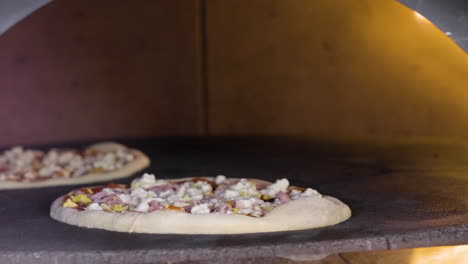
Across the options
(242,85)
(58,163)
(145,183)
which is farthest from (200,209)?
(242,85)

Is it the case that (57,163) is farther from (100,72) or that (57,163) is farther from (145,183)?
(100,72)

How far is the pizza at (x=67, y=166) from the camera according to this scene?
4.95 meters

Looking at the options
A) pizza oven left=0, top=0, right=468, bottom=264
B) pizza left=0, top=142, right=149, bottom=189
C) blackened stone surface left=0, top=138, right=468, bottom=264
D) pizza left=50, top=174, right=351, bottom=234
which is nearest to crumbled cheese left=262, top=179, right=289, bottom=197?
pizza left=50, top=174, right=351, bottom=234

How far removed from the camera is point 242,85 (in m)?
8.12

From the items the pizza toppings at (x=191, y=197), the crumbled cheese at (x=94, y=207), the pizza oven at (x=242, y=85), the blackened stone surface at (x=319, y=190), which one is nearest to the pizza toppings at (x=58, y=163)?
the blackened stone surface at (x=319, y=190)

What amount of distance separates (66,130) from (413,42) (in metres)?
4.06

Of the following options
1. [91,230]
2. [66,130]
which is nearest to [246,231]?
[91,230]

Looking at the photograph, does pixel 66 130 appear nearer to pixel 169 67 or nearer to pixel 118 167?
pixel 169 67

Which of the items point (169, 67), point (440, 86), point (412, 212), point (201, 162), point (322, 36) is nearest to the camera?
point (412, 212)

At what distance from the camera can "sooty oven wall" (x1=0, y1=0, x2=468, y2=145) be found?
23.9 feet

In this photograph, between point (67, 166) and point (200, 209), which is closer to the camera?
point (200, 209)

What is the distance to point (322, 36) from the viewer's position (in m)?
7.66

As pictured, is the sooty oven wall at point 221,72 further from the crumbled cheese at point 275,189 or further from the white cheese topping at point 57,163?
the crumbled cheese at point 275,189

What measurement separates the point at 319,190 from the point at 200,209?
1243 millimetres
